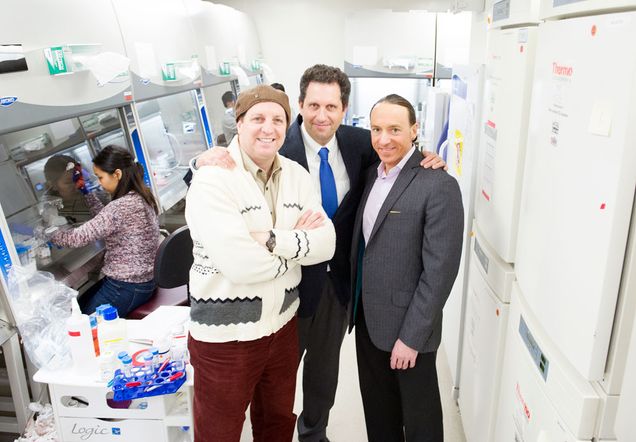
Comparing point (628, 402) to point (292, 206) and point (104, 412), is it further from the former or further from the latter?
point (104, 412)

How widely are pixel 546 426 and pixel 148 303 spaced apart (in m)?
2.09

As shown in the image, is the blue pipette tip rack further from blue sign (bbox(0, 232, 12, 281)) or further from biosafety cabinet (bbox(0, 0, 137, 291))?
biosafety cabinet (bbox(0, 0, 137, 291))

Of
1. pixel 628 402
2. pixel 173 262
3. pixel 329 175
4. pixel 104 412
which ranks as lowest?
pixel 104 412

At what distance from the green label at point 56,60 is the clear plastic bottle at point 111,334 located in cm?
115

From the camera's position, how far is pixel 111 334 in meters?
1.94

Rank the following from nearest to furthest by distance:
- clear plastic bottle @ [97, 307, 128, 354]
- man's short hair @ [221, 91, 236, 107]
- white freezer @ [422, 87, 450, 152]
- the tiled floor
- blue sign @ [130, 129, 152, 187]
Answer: clear plastic bottle @ [97, 307, 128, 354], the tiled floor, blue sign @ [130, 129, 152, 187], white freezer @ [422, 87, 450, 152], man's short hair @ [221, 91, 236, 107]

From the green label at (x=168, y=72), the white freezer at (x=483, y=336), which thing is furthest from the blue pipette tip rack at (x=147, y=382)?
the green label at (x=168, y=72)

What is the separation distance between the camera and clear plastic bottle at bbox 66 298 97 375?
186cm

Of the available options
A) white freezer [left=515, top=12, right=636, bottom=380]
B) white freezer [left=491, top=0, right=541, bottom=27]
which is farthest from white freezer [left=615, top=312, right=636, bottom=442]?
white freezer [left=491, top=0, right=541, bottom=27]

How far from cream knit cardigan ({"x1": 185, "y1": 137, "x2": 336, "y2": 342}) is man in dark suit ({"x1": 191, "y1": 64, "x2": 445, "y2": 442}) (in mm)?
219

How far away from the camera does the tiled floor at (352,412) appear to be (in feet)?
7.98

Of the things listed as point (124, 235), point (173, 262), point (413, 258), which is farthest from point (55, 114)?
point (413, 258)

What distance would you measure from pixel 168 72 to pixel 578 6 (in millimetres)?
3013

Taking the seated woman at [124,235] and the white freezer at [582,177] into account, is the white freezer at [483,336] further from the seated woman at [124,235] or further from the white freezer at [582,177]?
the seated woman at [124,235]
